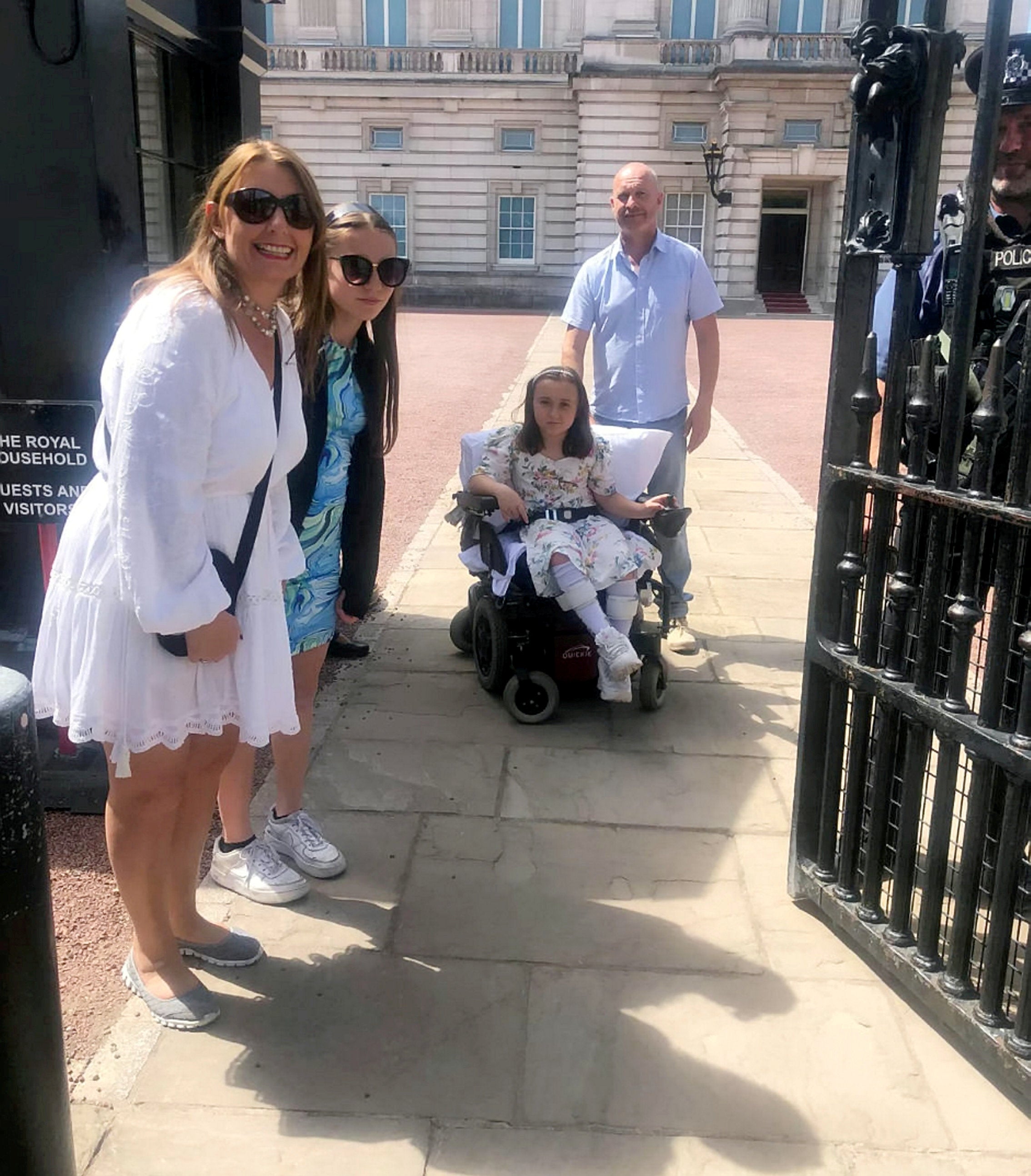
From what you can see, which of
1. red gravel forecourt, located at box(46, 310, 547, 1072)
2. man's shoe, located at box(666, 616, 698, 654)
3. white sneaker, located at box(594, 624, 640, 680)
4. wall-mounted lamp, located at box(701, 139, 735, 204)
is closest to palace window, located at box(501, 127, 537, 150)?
wall-mounted lamp, located at box(701, 139, 735, 204)

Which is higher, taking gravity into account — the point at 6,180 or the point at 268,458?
the point at 6,180

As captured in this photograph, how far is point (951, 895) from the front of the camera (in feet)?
9.87

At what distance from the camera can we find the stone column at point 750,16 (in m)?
35.8

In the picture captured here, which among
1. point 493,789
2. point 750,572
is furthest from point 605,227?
point 493,789

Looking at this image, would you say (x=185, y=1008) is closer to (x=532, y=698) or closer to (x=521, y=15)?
(x=532, y=698)

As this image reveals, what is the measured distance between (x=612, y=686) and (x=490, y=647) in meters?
0.61

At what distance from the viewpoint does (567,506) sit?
4.60 metres

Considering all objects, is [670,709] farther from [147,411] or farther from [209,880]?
[147,411]

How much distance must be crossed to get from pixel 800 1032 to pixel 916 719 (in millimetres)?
781

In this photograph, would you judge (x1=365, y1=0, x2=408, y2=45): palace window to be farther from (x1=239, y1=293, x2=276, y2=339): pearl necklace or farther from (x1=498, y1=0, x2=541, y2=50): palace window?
(x1=239, y1=293, x2=276, y2=339): pearl necklace

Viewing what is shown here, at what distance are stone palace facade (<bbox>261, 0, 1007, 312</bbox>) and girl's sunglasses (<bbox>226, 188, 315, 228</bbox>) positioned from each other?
35.7m

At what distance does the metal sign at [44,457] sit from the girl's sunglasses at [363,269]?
3.07 ft

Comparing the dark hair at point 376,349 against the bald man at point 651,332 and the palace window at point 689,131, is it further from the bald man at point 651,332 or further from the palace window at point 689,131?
the palace window at point 689,131

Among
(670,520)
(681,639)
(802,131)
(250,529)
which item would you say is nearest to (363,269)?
(250,529)
